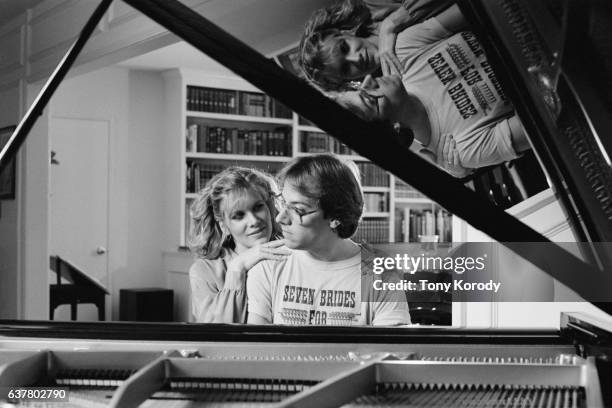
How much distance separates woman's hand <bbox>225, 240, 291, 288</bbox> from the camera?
2.05 m

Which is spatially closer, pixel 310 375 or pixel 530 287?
pixel 310 375

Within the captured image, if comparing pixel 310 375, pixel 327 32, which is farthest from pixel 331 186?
pixel 327 32

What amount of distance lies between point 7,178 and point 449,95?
3398 mm

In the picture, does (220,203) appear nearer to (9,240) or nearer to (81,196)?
(9,240)

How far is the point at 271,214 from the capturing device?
220 cm

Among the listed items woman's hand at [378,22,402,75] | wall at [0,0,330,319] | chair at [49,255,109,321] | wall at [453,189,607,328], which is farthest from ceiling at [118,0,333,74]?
chair at [49,255,109,321]

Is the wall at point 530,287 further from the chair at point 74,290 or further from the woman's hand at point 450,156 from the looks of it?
the chair at point 74,290

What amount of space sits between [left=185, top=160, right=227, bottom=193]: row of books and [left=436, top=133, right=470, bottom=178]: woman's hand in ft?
11.9

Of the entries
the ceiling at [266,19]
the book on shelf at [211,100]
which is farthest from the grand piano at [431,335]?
the book on shelf at [211,100]

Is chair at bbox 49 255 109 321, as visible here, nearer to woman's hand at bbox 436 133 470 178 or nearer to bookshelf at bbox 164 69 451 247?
bookshelf at bbox 164 69 451 247

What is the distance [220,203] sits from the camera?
220 centimetres

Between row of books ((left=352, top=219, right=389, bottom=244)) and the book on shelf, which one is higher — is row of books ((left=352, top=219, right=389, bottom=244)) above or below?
below

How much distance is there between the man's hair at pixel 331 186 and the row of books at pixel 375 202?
13.7ft

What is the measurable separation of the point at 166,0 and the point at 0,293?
4643mm
